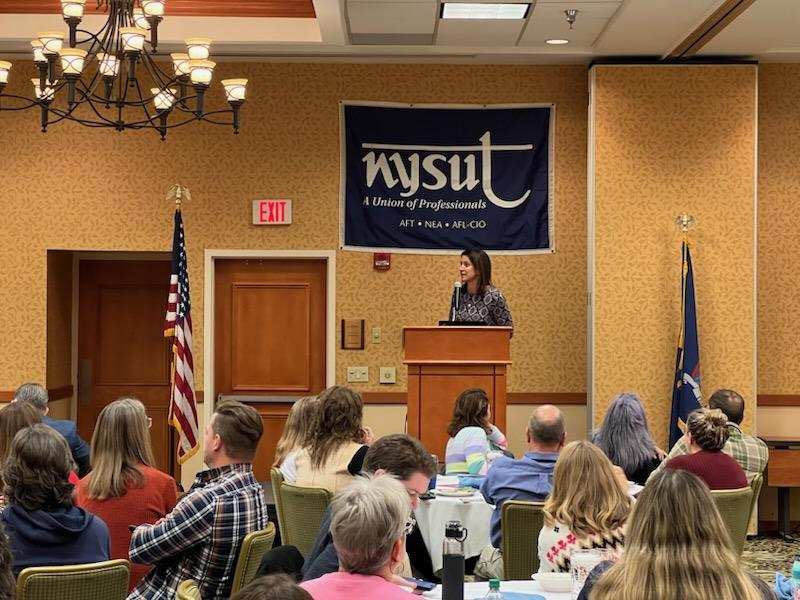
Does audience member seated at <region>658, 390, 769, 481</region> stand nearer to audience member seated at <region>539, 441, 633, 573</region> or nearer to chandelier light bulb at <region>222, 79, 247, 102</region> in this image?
audience member seated at <region>539, 441, 633, 573</region>

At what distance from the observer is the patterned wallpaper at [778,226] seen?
9.56 meters

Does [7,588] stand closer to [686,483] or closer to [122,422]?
[686,483]

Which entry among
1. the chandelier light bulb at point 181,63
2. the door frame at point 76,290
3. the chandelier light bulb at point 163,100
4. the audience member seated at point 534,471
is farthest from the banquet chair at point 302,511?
the door frame at point 76,290

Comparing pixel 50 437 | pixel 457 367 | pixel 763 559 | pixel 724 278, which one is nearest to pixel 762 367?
pixel 724 278

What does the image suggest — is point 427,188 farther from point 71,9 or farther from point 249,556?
point 249,556

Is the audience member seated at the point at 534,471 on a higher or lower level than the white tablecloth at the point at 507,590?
higher

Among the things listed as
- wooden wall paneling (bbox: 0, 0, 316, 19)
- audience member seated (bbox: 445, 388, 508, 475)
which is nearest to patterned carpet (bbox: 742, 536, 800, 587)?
audience member seated (bbox: 445, 388, 508, 475)

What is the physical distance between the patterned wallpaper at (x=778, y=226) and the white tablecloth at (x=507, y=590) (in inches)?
244

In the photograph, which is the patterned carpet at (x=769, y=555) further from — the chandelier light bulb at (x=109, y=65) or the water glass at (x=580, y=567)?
the chandelier light bulb at (x=109, y=65)

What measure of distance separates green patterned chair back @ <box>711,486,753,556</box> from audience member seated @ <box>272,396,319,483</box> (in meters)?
1.97

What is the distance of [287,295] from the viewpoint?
9.84 m

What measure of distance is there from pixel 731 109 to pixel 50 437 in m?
6.88

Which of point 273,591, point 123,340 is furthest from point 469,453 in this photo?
point 273,591

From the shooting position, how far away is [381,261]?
31.7 ft
